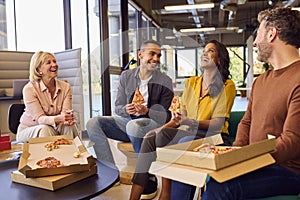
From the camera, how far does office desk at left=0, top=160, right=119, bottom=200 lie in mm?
1198

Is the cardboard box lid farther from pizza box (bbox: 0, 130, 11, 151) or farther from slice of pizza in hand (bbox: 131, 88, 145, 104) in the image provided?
pizza box (bbox: 0, 130, 11, 151)

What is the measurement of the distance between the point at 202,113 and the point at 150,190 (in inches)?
25.7

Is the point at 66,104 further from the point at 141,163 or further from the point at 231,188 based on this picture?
the point at 231,188

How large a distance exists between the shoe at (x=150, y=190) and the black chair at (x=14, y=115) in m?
1.37

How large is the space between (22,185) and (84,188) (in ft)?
0.92

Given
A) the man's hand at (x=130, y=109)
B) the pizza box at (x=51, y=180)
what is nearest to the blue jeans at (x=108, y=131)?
the man's hand at (x=130, y=109)

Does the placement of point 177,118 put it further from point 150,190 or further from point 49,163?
point 49,163

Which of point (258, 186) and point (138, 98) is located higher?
point (138, 98)

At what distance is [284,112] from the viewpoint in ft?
4.16

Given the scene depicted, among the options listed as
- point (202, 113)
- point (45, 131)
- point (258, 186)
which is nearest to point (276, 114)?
point (258, 186)

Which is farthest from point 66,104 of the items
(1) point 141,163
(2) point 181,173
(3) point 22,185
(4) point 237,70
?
(4) point 237,70

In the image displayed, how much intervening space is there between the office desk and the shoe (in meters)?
0.67

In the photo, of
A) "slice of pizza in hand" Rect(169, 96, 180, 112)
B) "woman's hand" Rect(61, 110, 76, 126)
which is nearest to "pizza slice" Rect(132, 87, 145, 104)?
"slice of pizza in hand" Rect(169, 96, 180, 112)

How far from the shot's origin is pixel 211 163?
3.16 feet
